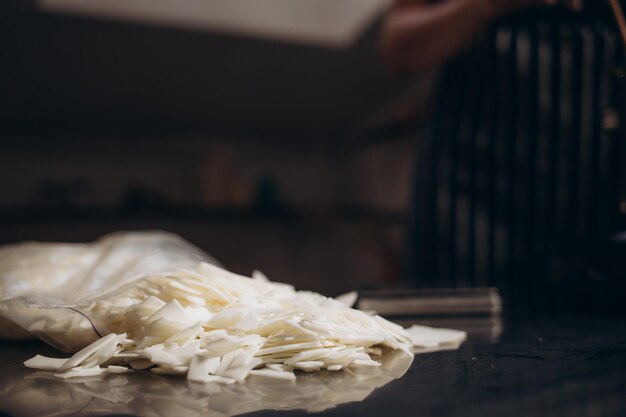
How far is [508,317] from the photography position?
72 cm

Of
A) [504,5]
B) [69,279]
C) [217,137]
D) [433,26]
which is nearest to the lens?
[69,279]

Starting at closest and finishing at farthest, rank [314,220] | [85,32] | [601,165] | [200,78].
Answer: [601,165] < [85,32] < [200,78] < [314,220]

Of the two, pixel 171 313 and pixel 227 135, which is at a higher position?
pixel 227 135

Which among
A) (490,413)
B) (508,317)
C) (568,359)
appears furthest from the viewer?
(508,317)

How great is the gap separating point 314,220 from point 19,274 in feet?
8.38

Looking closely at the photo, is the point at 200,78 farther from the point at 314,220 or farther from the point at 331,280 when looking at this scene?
the point at 331,280

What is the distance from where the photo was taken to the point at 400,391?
383mm

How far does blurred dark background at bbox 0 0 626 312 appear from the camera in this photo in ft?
7.18

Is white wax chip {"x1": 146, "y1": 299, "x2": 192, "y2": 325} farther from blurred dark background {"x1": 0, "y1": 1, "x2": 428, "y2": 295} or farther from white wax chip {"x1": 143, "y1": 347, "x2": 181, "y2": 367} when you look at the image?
blurred dark background {"x1": 0, "y1": 1, "x2": 428, "y2": 295}

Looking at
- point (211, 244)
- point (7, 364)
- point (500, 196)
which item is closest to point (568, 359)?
point (7, 364)

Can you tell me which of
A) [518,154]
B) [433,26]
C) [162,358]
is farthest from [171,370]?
[433,26]

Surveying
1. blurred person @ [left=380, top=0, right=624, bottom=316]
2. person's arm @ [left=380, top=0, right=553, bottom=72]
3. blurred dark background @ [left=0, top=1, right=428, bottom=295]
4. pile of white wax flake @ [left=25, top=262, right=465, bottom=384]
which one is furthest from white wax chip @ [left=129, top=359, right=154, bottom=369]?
blurred dark background @ [left=0, top=1, right=428, bottom=295]

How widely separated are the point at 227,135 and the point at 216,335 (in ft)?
10.1

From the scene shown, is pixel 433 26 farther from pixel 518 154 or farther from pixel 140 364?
pixel 140 364
